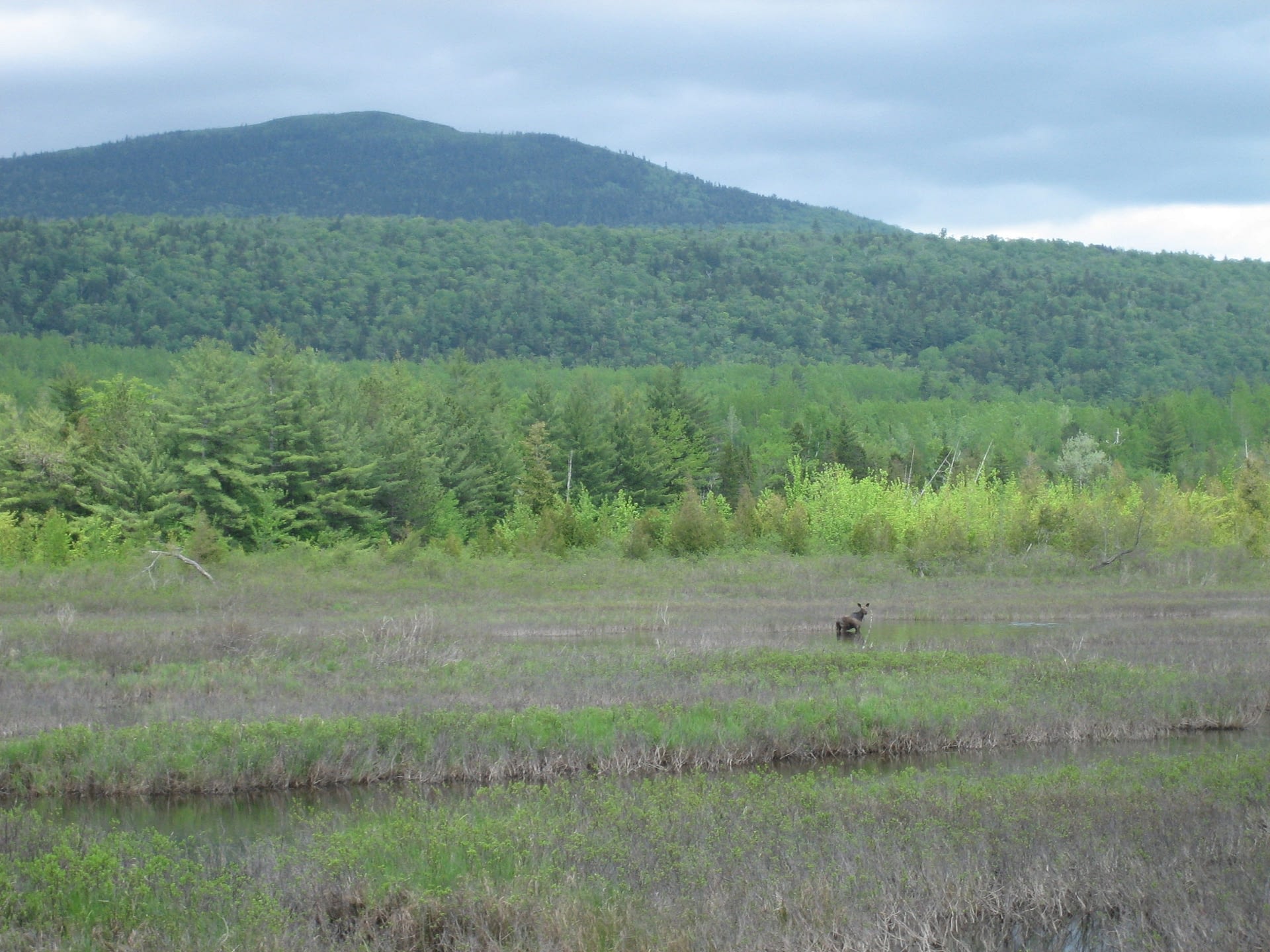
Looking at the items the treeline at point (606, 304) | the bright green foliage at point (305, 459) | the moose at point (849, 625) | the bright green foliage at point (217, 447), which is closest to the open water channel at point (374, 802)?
the moose at point (849, 625)

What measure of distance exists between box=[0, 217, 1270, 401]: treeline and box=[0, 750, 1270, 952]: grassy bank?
5311 inches

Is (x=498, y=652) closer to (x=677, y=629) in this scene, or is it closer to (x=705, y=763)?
(x=677, y=629)

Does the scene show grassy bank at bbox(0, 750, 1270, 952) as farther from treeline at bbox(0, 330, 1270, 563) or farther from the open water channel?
treeline at bbox(0, 330, 1270, 563)

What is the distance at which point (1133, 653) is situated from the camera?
24.9m

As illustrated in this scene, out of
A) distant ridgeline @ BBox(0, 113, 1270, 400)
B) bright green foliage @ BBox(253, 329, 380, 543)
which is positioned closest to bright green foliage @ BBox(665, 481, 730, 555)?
bright green foliage @ BBox(253, 329, 380, 543)

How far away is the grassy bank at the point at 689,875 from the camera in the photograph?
938cm

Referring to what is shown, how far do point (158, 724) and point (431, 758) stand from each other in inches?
149

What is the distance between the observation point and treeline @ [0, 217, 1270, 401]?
150 meters

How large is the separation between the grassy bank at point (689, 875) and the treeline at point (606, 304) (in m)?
135

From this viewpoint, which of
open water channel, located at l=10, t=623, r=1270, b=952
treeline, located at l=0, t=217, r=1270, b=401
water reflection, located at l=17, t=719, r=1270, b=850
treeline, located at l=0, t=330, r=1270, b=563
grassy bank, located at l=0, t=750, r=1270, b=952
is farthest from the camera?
treeline, located at l=0, t=217, r=1270, b=401

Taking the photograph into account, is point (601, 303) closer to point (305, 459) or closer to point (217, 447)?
point (305, 459)

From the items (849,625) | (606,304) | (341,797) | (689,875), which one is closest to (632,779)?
(341,797)

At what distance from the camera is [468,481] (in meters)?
69.5

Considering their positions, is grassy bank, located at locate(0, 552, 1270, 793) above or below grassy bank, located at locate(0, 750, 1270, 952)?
below
